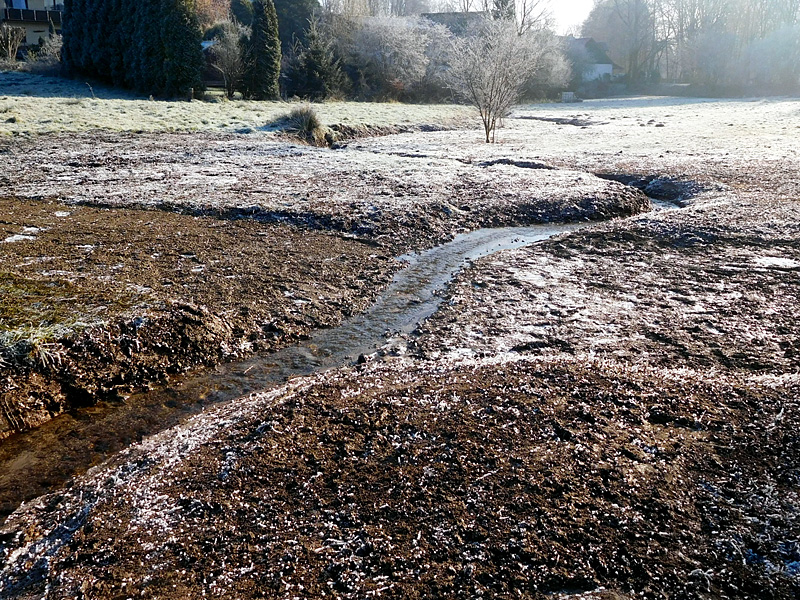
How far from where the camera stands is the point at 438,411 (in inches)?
160

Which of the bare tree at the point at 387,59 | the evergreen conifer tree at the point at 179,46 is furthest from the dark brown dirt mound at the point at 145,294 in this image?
the bare tree at the point at 387,59

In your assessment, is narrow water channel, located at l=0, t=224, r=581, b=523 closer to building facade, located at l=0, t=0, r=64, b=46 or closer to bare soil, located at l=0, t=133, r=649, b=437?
bare soil, located at l=0, t=133, r=649, b=437

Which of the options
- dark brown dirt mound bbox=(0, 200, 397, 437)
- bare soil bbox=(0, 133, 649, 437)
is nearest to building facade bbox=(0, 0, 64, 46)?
bare soil bbox=(0, 133, 649, 437)

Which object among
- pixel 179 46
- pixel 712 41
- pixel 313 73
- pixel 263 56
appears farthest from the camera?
pixel 712 41

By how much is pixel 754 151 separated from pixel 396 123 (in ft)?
46.5

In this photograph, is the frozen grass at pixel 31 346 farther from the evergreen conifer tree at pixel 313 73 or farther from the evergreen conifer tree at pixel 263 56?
the evergreen conifer tree at pixel 313 73

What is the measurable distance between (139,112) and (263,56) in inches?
360

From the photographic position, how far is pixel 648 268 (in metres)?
7.80

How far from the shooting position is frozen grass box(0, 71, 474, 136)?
64.5ft

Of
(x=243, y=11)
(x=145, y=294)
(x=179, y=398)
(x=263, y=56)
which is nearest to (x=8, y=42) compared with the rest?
(x=243, y=11)

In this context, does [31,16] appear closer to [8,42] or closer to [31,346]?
[8,42]

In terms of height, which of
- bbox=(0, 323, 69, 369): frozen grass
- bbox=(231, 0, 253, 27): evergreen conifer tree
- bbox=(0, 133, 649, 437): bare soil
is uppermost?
bbox=(231, 0, 253, 27): evergreen conifer tree

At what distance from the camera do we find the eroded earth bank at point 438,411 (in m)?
2.85

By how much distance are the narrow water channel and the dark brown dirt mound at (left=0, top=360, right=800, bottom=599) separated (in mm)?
313
